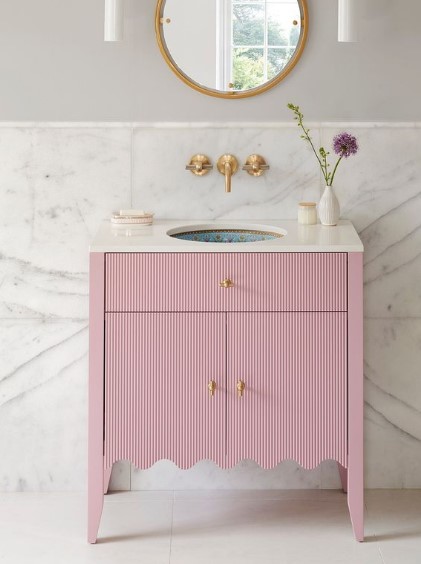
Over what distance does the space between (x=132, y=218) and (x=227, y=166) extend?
36 centimetres

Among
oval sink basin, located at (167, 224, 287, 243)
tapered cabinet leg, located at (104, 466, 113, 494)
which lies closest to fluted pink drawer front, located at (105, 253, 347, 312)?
oval sink basin, located at (167, 224, 287, 243)

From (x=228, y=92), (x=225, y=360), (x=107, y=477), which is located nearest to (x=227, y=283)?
(x=225, y=360)

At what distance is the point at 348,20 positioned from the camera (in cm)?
308

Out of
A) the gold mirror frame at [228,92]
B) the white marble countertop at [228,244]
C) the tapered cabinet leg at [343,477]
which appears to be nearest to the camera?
the white marble countertop at [228,244]

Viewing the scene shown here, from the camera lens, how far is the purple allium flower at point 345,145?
3.11 metres

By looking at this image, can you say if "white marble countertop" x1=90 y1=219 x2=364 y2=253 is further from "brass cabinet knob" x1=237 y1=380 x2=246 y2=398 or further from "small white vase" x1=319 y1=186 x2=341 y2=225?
"brass cabinet knob" x1=237 y1=380 x2=246 y2=398

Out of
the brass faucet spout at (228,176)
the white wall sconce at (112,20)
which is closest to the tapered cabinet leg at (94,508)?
the brass faucet spout at (228,176)

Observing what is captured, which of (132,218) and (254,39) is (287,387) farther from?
(254,39)

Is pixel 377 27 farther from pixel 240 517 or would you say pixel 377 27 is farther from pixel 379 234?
pixel 240 517

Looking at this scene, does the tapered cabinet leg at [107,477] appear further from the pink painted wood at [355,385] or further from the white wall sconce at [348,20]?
the white wall sconce at [348,20]

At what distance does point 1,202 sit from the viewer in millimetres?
3285

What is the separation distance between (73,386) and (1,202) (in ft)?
2.13

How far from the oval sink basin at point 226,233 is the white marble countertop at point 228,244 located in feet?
0.06

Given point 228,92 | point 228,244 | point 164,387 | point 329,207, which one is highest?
point 228,92
